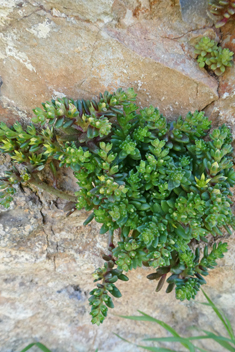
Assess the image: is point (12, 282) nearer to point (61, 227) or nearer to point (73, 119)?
point (61, 227)

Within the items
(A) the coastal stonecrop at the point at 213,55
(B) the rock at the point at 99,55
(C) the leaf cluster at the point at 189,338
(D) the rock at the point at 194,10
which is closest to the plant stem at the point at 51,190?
(B) the rock at the point at 99,55

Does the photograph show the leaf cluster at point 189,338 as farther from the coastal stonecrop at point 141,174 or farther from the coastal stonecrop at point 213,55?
the coastal stonecrop at point 213,55

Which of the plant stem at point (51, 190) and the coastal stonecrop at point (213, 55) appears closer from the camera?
the coastal stonecrop at point (213, 55)

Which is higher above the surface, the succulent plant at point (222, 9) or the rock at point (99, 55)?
the succulent plant at point (222, 9)

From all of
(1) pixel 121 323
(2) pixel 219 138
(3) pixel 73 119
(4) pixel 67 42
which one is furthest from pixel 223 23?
(1) pixel 121 323

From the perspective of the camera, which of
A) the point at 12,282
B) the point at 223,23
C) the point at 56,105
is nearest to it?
the point at 56,105
